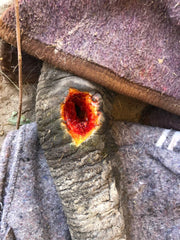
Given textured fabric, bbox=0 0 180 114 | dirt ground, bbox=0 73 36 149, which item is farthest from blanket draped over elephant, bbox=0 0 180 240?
dirt ground, bbox=0 73 36 149

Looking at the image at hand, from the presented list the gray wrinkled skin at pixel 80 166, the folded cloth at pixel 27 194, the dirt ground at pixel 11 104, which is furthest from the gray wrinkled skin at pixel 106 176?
the dirt ground at pixel 11 104

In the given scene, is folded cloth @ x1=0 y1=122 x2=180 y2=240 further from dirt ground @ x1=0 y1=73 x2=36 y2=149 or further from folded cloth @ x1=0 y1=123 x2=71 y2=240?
dirt ground @ x1=0 y1=73 x2=36 y2=149

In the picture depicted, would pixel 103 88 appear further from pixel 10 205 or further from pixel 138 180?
pixel 10 205

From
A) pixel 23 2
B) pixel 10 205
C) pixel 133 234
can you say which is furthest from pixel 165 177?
pixel 23 2

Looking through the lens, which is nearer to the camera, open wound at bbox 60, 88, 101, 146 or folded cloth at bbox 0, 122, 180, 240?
open wound at bbox 60, 88, 101, 146

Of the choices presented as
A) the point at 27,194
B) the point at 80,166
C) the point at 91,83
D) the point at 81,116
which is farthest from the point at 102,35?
the point at 27,194

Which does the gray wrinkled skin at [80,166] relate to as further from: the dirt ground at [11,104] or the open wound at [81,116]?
the dirt ground at [11,104]

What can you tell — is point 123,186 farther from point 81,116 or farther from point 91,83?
point 91,83
